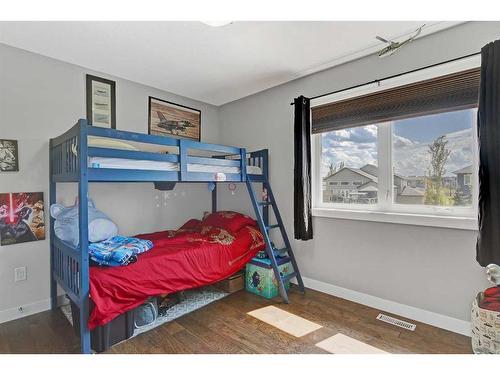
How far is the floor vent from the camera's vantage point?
2.01 m

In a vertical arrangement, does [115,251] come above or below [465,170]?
below

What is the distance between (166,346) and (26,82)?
2.44 meters

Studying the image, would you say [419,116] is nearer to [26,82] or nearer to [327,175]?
[327,175]

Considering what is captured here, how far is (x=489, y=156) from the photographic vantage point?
1651 mm

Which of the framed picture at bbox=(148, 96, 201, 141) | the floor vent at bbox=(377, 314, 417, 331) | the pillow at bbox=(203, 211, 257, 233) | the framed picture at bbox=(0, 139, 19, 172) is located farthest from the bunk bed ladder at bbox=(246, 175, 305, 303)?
the framed picture at bbox=(0, 139, 19, 172)

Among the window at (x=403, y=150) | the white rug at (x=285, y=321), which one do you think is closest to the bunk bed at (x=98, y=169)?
the white rug at (x=285, y=321)

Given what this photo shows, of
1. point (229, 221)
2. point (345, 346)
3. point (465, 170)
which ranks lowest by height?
point (345, 346)

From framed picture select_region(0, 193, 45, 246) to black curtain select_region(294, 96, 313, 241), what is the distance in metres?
2.37

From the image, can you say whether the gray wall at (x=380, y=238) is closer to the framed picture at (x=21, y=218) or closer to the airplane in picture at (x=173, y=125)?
the airplane in picture at (x=173, y=125)

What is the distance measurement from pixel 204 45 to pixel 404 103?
1.73m

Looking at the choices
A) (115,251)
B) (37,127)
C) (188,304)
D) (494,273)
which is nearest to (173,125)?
(37,127)

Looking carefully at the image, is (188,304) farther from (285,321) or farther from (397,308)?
(397,308)

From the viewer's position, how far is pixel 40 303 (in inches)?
90.0

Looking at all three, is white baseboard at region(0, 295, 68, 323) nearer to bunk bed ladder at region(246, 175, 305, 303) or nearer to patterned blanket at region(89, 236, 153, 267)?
patterned blanket at region(89, 236, 153, 267)
